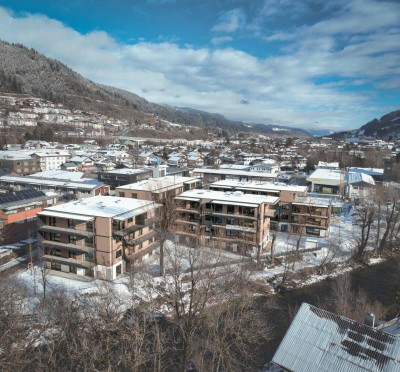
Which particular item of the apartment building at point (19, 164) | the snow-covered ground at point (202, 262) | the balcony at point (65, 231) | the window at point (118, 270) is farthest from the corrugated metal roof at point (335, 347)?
the apartment building at point (19, 164)

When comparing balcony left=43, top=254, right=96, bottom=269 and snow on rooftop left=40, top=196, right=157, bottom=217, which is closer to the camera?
balcony left=43, top=254, right=96, bottom=269

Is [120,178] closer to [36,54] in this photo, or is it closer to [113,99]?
[113,99]

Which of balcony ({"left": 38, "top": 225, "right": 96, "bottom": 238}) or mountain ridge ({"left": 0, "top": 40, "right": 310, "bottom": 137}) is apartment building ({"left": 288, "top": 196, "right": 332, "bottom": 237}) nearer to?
balcony ({"left": 38, "top": 225, "right": 96, "bottom": 238})

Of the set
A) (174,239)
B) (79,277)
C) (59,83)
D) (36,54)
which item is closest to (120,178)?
(174,239)

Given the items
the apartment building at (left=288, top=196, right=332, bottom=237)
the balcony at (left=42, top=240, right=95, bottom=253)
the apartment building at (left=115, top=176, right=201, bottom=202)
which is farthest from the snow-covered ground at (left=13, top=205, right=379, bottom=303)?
the apartment building at (left=115, top=176, right=201, bottom=202)

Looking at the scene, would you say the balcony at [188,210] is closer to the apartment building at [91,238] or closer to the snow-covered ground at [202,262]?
the snow-covered ground at [202,262]
